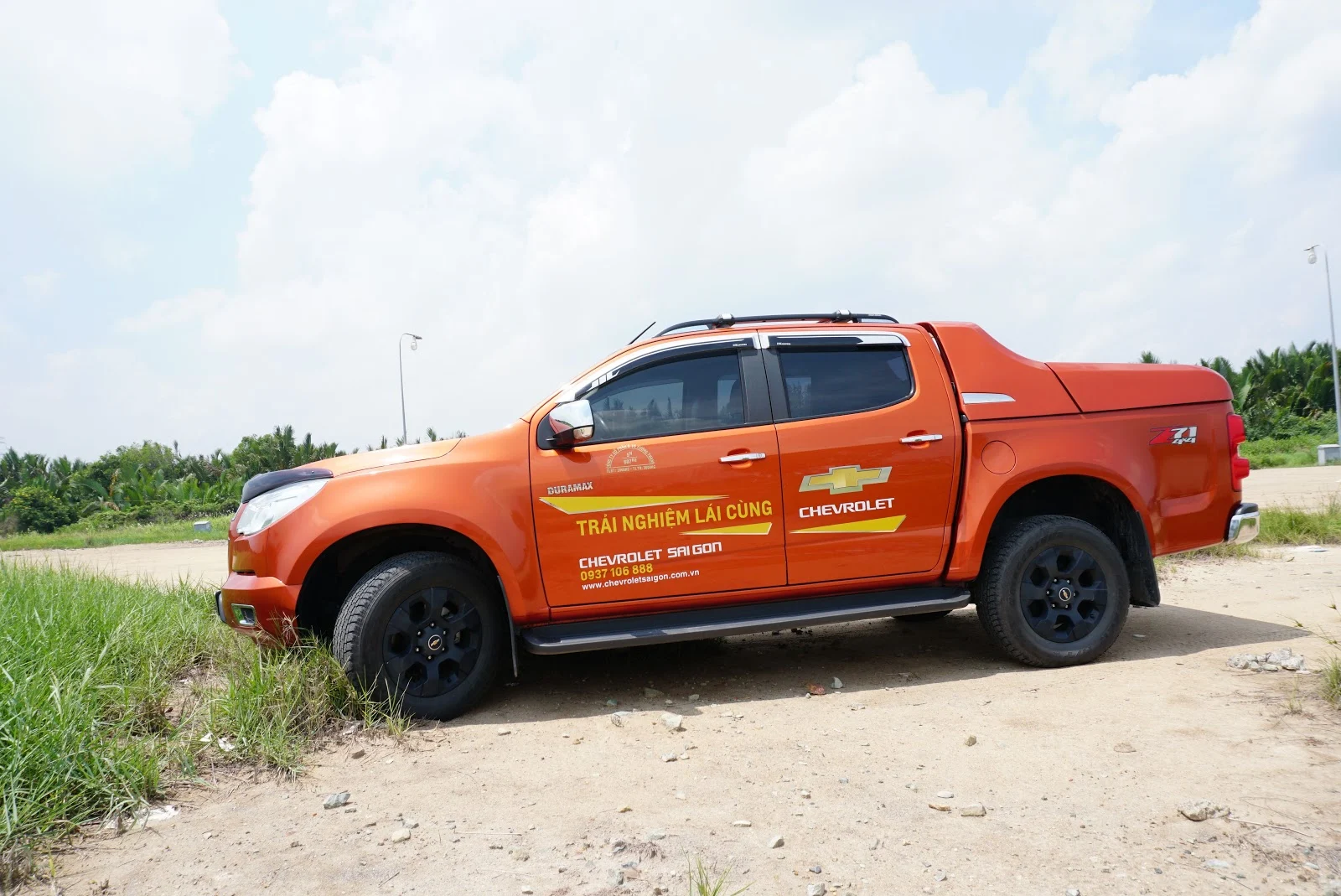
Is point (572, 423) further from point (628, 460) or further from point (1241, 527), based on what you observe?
point (1241, 527)

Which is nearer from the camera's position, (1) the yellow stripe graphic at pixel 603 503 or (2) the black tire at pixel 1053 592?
(1) the yellow stripe graphic at pixel 603 503

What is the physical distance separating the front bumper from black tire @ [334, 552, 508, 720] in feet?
13.6

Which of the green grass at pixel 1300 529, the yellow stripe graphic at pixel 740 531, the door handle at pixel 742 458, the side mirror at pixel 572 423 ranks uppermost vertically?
the side mirror at pixel 572 423

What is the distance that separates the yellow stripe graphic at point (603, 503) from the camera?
4.46m

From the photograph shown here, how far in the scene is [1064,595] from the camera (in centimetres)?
493

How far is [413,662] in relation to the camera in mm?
4355

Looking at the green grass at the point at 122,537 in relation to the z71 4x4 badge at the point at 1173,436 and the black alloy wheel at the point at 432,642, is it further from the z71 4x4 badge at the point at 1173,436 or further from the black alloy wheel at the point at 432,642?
the z71 4x4 badge at the point at 1173,436

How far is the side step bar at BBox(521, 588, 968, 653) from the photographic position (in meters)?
4.38

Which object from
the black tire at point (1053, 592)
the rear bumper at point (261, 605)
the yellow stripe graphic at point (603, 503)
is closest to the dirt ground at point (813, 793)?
the black tire at point (1053, 592)

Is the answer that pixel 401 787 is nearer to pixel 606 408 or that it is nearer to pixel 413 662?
pixel 413 662

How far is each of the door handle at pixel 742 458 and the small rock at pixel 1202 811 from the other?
7.60ft

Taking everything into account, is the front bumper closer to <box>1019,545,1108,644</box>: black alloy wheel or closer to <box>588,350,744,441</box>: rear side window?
<box>1019,545,1108,644</box>: black alloy wheel

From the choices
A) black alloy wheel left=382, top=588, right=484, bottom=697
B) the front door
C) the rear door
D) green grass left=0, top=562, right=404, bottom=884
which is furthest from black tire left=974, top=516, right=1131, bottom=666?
green grass left=0, top=562, right=404, bottom=884

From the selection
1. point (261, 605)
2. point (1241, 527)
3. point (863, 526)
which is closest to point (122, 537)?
point (261, 605)
